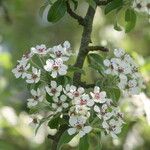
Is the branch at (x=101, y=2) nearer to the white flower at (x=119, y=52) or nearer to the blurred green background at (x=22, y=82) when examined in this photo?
the white flower at (x=119, y=52)

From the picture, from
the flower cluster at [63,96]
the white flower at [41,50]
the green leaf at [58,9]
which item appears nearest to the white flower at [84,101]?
the flower cluster at [63,96]

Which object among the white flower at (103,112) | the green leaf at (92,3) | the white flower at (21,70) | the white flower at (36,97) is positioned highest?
the green leaf at (92,3)

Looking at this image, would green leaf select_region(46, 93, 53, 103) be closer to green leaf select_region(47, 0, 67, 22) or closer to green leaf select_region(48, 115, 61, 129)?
green leaf select_region(48, 115, 61, 129)

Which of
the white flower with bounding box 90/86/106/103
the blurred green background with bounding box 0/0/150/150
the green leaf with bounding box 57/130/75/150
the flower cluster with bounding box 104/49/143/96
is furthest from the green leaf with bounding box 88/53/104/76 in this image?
the blurred green background with bounding box 0/0/150/150

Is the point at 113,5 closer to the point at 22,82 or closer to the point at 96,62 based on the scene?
the point at 96,62

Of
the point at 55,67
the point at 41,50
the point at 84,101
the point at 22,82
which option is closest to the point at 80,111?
the point at 84,101
